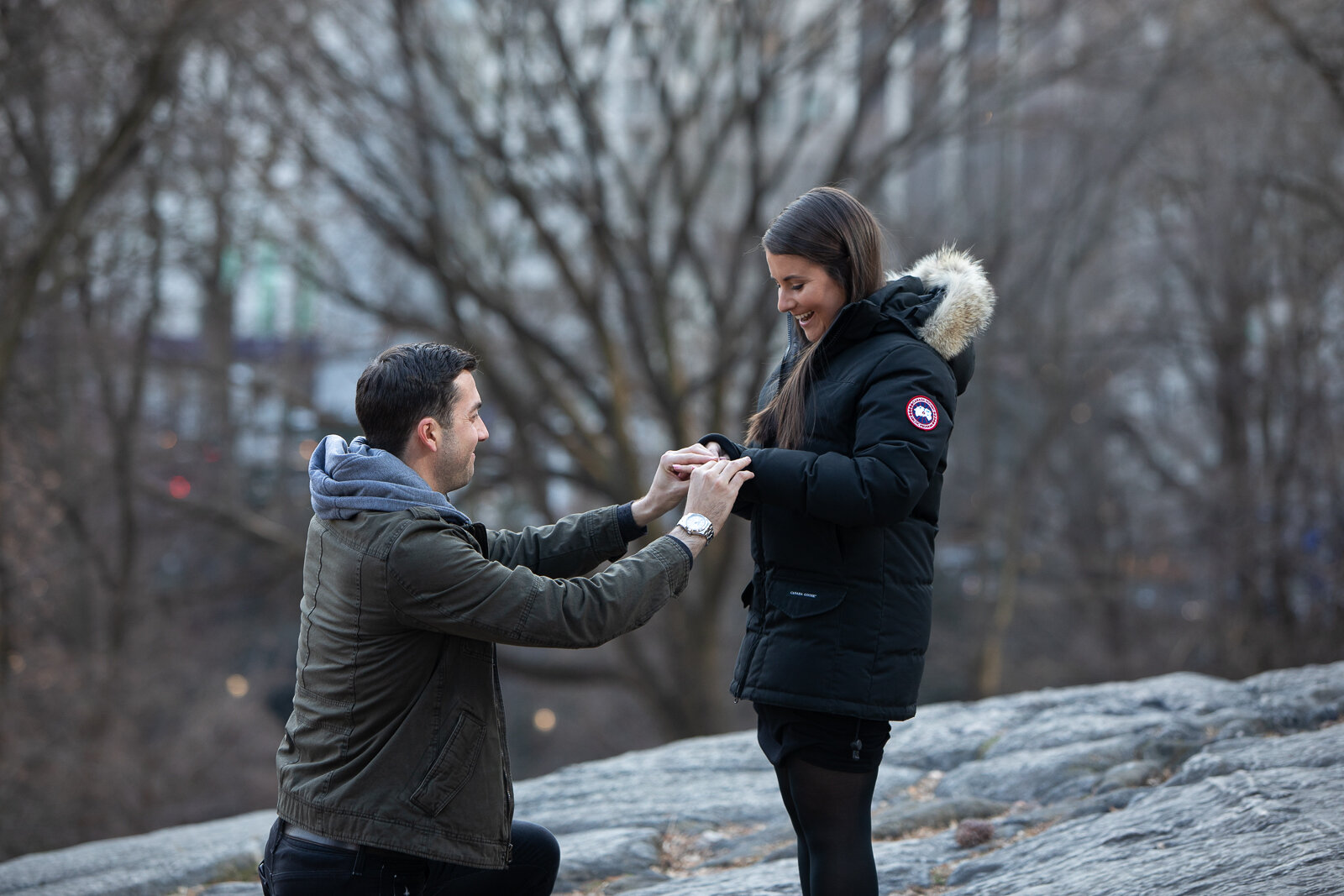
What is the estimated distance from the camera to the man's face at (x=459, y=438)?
3.01 m

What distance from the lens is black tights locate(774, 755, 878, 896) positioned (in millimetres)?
2859

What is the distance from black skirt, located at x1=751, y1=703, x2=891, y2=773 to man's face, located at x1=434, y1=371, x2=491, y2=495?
0.97 meters

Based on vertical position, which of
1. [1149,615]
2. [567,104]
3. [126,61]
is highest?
[567,104]

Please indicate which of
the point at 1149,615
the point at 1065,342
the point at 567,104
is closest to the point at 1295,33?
the point at 567,104

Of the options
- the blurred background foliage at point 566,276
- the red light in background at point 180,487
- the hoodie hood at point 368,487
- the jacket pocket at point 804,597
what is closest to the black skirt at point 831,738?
the jacket pocket at point 804,597

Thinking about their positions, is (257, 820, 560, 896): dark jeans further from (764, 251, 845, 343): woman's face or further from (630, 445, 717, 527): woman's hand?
(764, 251, 845, 343): woman's face

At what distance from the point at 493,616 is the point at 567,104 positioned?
1112 cm

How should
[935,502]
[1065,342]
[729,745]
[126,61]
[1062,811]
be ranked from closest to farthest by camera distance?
1. [935,502]
2. [1062,811]
3. [729,745]
4. [126,61]
5. [1065,342]

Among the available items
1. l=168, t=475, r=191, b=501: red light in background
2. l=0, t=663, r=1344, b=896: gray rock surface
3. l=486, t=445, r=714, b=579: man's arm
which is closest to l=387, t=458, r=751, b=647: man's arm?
l=486, t=445, r=714, b=579: man's arm

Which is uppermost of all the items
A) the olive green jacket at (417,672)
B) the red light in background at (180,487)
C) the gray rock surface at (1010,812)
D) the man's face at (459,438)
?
the red light in background at (180,487)

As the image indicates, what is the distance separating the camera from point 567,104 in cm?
1300

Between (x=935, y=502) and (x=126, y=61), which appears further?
(x=126, y=61)

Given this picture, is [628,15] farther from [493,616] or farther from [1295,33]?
[493,616]

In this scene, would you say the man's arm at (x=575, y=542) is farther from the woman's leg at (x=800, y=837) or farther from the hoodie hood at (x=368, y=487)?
the woman's leg at (x=800, y=837)
